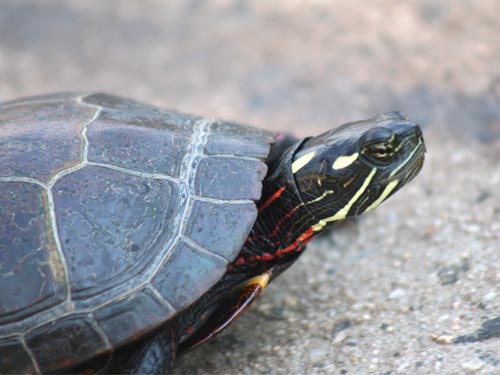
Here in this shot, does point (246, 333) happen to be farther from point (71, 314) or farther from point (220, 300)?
point (71, 314)

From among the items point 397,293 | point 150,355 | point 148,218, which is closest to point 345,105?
point 397,293

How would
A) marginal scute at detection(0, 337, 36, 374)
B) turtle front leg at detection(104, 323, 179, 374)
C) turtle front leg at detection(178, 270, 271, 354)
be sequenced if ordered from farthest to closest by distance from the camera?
turtle front leg at detection(178, 270, 271, 354) → turtle front leg at detection(104, 323, 179, 374) → marginal scute at detection(0, 337, 36, 374)

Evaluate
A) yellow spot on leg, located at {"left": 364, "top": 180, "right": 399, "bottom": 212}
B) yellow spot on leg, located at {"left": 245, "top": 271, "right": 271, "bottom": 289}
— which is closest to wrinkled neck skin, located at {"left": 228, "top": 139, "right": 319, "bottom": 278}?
yellow spot on leg, located at {"left": 245, "top": 271, "right": 271, "bottom": 289}

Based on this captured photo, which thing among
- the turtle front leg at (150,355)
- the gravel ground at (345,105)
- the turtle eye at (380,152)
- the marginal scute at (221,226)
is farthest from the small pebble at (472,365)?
the turtle front leg at (150,355)

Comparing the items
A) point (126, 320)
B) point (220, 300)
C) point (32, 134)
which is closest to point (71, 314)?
point (126, 320)

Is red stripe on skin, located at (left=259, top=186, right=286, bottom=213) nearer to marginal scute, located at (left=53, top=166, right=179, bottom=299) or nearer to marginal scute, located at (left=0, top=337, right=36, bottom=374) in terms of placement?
marginal scute, located at (left=53, top=166, right=179, bottom=299)

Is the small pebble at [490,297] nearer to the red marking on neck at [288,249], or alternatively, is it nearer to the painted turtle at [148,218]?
the painted turtle at [148,218]
